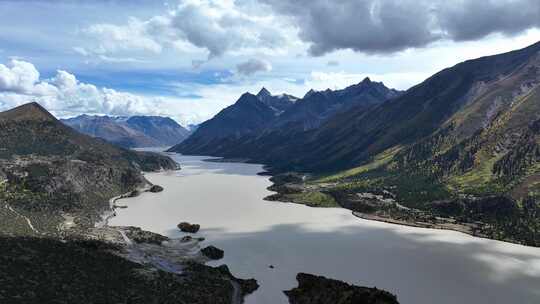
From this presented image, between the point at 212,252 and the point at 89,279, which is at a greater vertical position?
the point at 89,279

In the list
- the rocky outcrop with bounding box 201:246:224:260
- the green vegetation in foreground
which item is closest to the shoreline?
the green vegetation in foreground

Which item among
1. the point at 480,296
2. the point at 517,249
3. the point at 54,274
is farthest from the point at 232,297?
the point at 517,249

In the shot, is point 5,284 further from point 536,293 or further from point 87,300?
point 536,293

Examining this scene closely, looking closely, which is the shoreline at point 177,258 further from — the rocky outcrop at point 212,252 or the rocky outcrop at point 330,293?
the rocky outcrop at point 330,293

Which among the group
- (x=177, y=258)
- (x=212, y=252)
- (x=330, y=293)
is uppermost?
(x=330, y=293)

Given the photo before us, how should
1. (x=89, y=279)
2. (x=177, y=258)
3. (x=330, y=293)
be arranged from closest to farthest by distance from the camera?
(x=89, y=279) < (x=330, y=293) < (x=177, y=258)

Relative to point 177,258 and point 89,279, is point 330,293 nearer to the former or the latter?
point 177,258


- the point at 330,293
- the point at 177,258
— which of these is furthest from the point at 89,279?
the point at 330,293

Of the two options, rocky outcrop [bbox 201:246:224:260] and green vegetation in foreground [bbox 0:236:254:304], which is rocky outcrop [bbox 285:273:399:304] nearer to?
green vegetation in foreground [bbox 0:236:254:304]

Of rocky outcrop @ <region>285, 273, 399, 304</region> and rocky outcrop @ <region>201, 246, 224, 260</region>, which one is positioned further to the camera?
rocky outcrop @ <region>201, 246, 224, 260</region>
